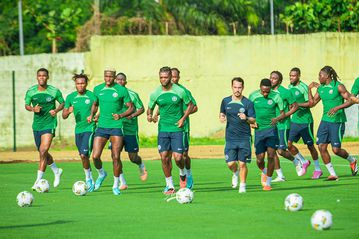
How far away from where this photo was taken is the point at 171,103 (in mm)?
19562

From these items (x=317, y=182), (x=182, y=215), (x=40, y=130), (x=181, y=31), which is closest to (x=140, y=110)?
(x=40, y=130)

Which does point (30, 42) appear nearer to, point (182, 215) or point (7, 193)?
point (7, 193)

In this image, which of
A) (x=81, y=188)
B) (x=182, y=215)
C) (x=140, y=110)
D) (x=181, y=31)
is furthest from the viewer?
(x=181, y=31)

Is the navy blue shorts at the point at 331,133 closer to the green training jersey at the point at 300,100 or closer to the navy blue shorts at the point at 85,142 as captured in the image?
the green training jersey at the point at 300,100

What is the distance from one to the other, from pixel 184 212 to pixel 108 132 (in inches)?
174

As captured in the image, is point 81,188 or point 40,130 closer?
point 81,188

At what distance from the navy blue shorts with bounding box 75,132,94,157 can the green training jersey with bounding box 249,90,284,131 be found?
10.5 ft

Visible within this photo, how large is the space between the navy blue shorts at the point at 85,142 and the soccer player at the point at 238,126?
2860 mm

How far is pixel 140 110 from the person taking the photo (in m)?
21.0

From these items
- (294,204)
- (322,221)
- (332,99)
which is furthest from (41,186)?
(322,221)

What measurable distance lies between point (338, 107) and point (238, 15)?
43.5m

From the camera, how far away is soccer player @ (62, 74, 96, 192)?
20938mm

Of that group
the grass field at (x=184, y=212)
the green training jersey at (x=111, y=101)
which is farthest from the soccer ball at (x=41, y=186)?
the green training jersey at (x=111, y=101)

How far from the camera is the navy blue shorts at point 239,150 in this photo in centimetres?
1944
